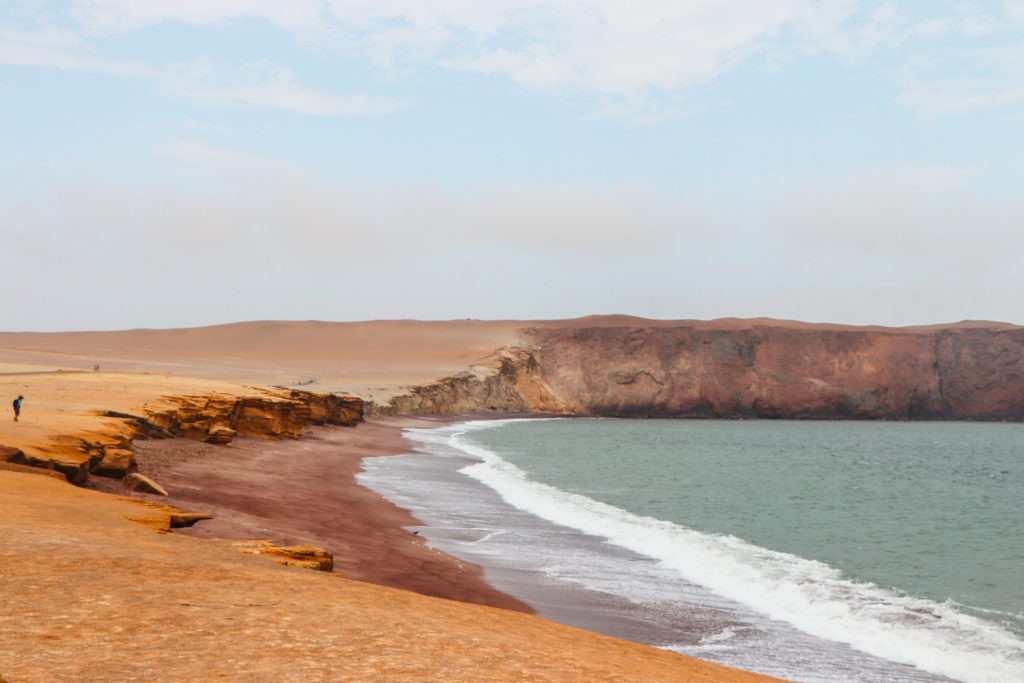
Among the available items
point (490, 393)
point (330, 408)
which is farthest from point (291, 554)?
point (490, 393)

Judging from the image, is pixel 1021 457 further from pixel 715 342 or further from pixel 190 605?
pixel 715 342

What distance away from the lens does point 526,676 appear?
6.43 metres

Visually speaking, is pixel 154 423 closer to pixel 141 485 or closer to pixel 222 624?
pixel 141 485

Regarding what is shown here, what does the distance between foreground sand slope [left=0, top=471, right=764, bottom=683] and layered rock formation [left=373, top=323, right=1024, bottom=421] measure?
11200cm

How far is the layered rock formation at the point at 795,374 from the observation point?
125m

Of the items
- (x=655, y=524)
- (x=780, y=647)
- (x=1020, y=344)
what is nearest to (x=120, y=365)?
(x=655, y=524)

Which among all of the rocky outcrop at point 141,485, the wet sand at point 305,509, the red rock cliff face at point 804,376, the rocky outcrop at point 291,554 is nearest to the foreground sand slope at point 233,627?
the rocky outcrop at point 291,554

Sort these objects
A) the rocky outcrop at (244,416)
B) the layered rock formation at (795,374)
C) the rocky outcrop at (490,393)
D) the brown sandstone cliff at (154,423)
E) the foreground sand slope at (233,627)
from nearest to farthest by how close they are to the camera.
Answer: the foreground sand slope at (233,627) → the brown sandstone cliff at (154,423) → the rocky outcrop at (244,416) → the rocky outcrop at (490,393) → the layered rock formation at (795,374)

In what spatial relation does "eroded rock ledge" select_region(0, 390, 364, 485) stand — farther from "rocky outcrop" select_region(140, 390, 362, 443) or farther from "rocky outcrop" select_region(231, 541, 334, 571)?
"rocky outcrop" select_region(231, 541, 334, 571)

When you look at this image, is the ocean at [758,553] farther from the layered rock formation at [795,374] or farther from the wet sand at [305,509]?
the layered rock formation at [795,374]

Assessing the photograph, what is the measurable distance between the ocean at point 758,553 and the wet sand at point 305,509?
831mm

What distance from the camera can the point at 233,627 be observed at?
22.9ft

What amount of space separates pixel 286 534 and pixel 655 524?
34.5ft

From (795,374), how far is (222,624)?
128m
